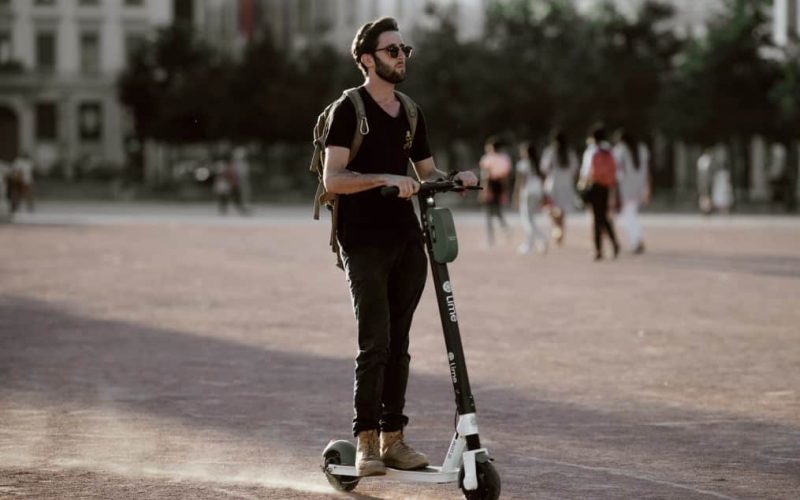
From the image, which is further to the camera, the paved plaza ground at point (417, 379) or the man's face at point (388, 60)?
the paved plaza ground at point (417, 379)

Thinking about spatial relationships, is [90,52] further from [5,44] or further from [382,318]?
[382,318]

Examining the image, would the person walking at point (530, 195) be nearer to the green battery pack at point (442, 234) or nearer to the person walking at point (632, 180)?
the person walking at point (632, 180)

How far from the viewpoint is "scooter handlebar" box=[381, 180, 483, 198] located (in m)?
6.16

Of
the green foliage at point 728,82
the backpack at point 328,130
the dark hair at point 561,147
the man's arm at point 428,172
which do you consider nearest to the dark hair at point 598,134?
the dark hair at point 561,147

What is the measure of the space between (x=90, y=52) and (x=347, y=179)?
279ft

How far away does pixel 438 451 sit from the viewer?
25.5 ft

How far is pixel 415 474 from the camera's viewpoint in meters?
6.43

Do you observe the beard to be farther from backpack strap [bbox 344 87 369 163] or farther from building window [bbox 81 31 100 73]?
building window [bbox 81 31 100 73]

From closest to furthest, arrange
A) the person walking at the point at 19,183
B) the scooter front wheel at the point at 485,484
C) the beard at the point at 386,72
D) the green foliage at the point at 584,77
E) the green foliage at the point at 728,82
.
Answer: the scooter front wheel at the point at 485,484
the beard at the point at 386,72
the person walking at the point at 19,183
the green foliage at the point at 728,82
the green foliage at the point at 584,77

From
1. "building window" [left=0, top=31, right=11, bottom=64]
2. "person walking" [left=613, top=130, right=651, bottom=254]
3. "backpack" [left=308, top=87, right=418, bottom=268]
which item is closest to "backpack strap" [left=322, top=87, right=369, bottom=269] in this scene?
"backpack" [left=308, top=87, right=418, bottom=268]

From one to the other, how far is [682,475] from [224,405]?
3108mm

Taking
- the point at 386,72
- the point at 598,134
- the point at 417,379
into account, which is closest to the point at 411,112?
the point at 386,72

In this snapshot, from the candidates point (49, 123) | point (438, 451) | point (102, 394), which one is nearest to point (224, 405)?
point (102, 394)

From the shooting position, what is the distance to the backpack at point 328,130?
6453 mm
